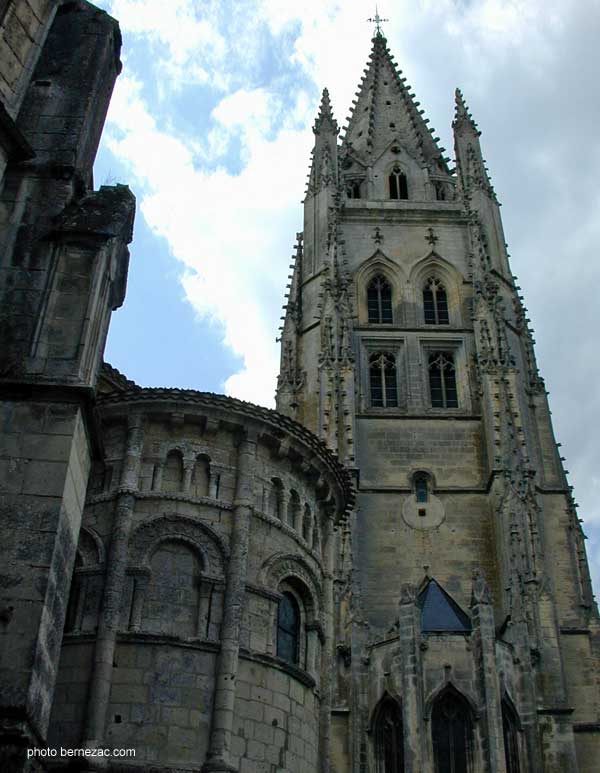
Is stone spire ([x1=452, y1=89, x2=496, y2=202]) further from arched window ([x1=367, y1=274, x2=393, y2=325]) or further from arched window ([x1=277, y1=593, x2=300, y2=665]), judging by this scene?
arched window ([x1=277, y1=593, x2=300, y2=665])

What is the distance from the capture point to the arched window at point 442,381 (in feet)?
109

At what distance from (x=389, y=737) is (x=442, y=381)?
1427cm

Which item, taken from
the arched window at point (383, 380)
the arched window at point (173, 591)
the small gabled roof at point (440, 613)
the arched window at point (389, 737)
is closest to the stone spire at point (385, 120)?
the arched window at point (383, 380)

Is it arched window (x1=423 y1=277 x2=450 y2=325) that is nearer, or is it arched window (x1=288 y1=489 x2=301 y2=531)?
arched window (x1=288 y1=489 x2=301 y2=531)

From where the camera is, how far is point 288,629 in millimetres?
14688

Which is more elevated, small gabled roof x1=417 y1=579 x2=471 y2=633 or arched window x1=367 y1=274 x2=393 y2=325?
arched window x1=367 y1=274 x2=393 y2=325

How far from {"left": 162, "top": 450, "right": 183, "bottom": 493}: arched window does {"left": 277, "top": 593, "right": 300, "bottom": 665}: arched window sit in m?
2.45

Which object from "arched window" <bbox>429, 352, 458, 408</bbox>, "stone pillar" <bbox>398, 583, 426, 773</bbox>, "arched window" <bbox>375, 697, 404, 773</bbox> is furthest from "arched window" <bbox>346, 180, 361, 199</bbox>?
"arched window" <bbox>375, 697, 404, 773</bbox>

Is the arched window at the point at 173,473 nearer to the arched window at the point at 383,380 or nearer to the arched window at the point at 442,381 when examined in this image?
the arched window at the point at 383,380

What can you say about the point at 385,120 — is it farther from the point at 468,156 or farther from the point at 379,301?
the point at 379,301

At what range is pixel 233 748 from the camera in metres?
12.6

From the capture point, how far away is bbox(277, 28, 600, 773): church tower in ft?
74.8

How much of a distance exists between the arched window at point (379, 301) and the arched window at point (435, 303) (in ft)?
4.69

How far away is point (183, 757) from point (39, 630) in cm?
541
